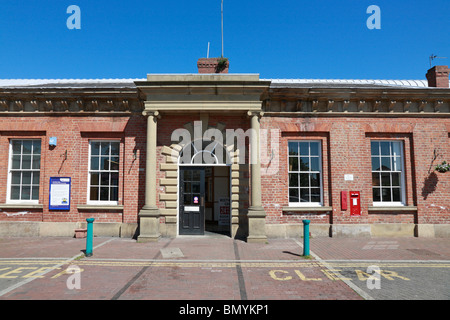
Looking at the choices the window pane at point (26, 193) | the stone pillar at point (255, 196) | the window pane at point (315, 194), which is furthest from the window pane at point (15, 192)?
the window pane at point (315, 194)

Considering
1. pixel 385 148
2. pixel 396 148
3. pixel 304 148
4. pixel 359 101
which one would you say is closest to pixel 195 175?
pixel 304 148

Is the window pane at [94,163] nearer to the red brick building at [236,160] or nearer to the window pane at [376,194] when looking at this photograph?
the red brick building at [236,160]

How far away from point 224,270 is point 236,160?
4.74 metres

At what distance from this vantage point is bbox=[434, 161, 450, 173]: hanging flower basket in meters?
10.7

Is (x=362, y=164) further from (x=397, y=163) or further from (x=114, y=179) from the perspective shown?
(x=114, y=179)

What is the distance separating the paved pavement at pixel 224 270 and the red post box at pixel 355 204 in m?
1.24

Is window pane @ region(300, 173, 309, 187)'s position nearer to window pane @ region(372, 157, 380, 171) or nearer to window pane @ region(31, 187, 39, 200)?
window pane @ region(372, 157, 380, 171)

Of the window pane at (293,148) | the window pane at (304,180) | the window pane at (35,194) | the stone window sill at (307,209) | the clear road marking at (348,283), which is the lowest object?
the clear road marking at (348,283)

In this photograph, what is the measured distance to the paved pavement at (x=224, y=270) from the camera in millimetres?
5316

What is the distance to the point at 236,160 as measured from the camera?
35.2 feet
